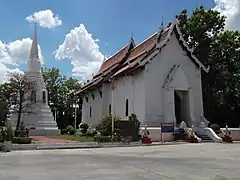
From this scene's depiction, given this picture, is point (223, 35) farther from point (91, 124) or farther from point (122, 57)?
point (91, 124)

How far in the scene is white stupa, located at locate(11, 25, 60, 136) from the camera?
36000mm

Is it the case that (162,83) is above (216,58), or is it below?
below

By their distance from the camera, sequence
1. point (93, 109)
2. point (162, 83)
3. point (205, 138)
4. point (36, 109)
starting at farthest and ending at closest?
point (93, 109)
point (36, 109)
point (162, 83)
point (205, 138)

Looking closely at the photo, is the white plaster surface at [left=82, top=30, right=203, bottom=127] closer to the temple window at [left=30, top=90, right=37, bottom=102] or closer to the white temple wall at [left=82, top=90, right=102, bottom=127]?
the white temple wall at [left=82, top=90, right=102, bottom=127]

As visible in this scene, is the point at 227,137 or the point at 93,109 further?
the point at 93,109

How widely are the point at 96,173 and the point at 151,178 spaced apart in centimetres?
175

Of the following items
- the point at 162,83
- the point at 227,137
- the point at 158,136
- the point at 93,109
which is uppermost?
the point at 162,83

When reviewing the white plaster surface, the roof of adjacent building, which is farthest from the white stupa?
the white plaster surface

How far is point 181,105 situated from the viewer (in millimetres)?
33719

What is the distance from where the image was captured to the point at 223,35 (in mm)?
37781

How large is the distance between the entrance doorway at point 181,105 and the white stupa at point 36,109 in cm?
1353

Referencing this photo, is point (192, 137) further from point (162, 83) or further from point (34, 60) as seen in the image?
point (34, 60)

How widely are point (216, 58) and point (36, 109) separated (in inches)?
863

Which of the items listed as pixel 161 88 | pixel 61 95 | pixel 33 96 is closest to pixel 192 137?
pixel 161 88
